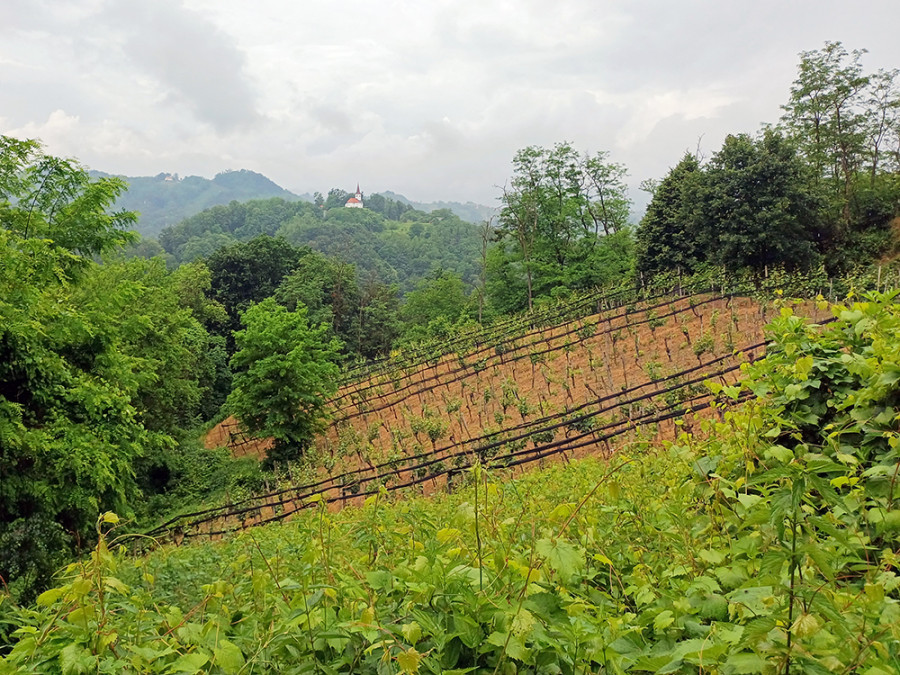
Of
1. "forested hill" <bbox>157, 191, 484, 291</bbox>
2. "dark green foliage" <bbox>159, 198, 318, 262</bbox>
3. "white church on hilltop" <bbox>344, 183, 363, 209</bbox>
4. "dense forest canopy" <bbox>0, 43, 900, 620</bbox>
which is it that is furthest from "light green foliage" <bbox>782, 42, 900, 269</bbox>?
"white church on hilltop" <bbox>344, 183, 363, 209</bbox>

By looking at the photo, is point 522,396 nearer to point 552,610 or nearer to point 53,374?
point 53,374

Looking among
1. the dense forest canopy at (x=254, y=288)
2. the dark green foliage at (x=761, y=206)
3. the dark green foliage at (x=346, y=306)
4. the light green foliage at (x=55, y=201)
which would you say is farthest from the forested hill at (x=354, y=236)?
the light green foliage at (x=55, y=201)

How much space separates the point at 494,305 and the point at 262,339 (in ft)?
61.8

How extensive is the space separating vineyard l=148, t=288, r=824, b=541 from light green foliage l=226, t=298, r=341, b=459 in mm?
1051

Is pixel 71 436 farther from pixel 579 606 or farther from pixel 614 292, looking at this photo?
pixel 614 292

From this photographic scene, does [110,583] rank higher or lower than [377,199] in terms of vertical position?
lower

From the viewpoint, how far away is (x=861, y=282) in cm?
1458

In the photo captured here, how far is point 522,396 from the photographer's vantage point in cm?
1574

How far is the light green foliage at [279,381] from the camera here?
633 inches

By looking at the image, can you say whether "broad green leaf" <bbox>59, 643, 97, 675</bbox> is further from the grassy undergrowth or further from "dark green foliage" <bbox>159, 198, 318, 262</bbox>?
"dark green foliage" <bbox>159, 198, 318, 262</bbox>

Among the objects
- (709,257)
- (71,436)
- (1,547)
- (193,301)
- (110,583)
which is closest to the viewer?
(110,583)

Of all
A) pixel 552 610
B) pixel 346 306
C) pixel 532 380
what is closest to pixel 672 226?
pixel 532 380

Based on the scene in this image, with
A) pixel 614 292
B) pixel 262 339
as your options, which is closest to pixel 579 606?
pixel 262 339

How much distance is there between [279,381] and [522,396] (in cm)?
746
